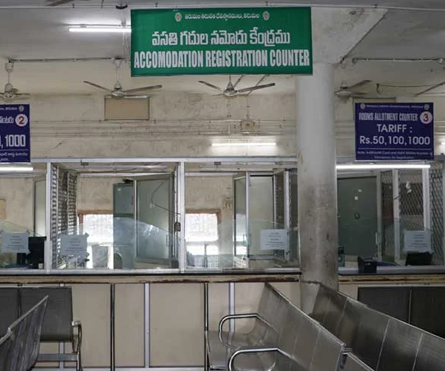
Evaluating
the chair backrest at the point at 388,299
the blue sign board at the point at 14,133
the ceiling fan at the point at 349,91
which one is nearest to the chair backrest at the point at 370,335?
the chair backrest at the point at 388,299

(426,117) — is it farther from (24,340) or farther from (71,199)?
(24,340)

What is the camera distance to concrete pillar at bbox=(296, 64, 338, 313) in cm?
586

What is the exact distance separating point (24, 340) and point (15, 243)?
2438 millimetres

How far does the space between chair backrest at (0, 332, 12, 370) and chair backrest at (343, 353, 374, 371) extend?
67.3 inches

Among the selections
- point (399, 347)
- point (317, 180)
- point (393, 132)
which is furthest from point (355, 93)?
point (399, 347)

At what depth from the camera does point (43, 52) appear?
325 inches

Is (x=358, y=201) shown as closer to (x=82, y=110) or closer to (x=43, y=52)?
(x=43, y=52)

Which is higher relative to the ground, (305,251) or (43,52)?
(43,52)

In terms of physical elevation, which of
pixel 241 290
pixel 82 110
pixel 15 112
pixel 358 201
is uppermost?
pixel 82 110

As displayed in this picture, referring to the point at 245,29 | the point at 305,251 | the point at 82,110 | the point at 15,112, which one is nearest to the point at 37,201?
the point at 82,110

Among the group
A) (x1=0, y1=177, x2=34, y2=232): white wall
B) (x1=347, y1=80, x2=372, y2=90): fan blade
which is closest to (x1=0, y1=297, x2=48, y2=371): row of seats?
(x1=347, y1=80, x2=372, y2=90): fan blade

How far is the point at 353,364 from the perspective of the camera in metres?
2.77

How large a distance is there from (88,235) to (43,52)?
304 centimetres

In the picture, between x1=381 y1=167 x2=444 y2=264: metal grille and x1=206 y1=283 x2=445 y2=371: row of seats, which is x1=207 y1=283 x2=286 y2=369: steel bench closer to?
x1=206 y1=283 x2=445 y2=371: row of seats
